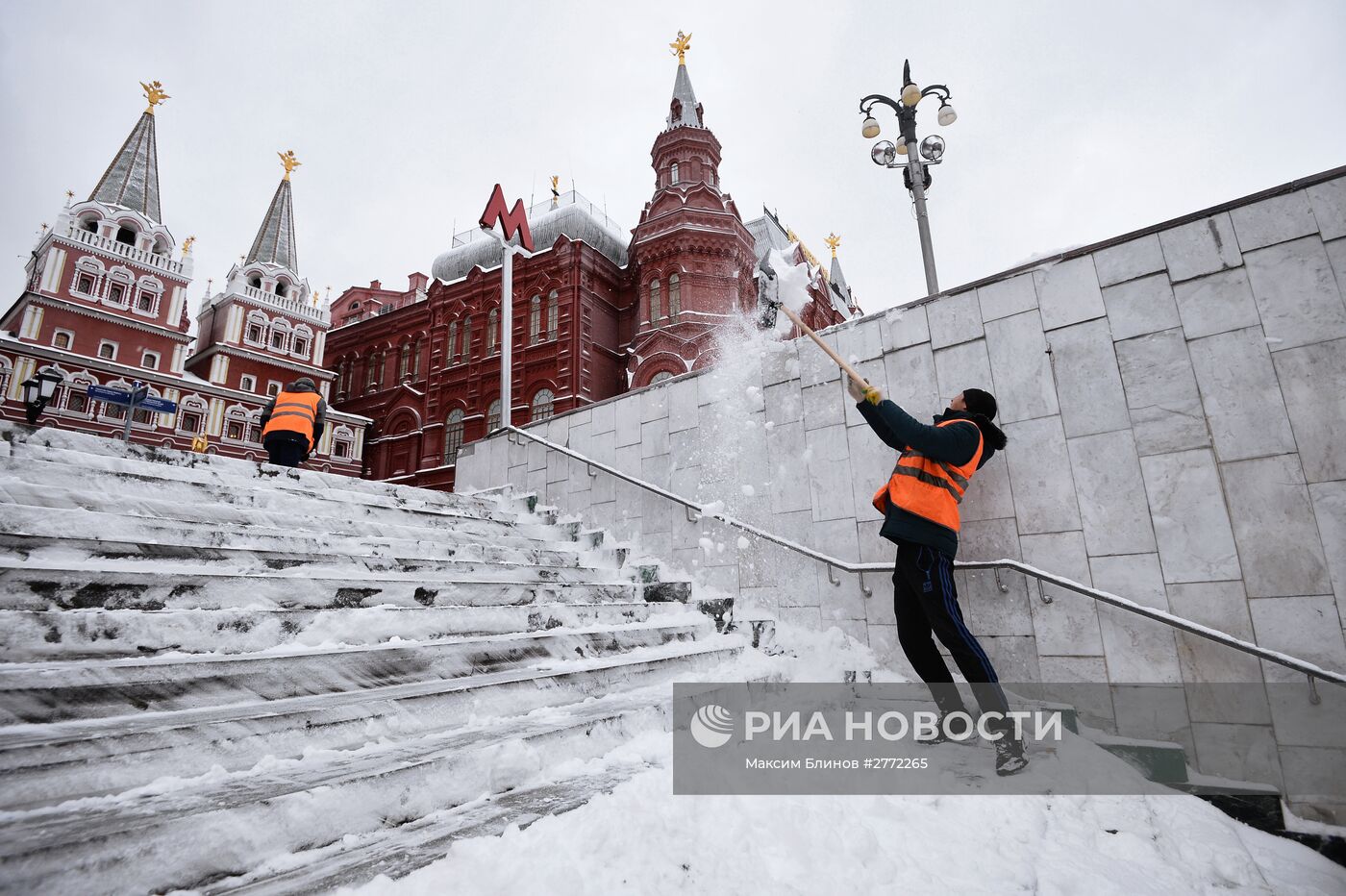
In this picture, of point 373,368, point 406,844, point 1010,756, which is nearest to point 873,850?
point 1010,756

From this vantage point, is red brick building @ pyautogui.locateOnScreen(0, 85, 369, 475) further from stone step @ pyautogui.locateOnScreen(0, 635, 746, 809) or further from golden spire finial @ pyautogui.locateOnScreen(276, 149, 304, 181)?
stone step @ pyautogui.locateOnScreen(0, 635, 746, 809)

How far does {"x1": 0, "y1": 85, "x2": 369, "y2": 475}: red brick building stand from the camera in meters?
26.6

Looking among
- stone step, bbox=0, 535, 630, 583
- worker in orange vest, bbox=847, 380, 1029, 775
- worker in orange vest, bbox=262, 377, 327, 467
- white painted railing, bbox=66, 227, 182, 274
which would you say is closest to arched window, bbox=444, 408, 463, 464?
white painted railing, bbox=66, 227, 182, 274

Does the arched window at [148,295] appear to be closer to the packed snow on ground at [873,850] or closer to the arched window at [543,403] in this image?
the arched window at [543,403]

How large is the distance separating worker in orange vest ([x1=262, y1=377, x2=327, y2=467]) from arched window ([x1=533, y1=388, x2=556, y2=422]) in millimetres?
18359

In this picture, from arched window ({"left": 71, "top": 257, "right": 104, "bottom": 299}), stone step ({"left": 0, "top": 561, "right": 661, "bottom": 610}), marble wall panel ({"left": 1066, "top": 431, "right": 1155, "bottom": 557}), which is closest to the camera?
stone step ({"left": 0, "top": 561, "right": 661, "bottom": 610})

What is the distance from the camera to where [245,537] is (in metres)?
4.00

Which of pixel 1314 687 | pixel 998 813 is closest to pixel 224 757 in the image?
pixel 998 813

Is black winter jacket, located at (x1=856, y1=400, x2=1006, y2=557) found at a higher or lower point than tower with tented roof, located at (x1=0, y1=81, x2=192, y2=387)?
lower

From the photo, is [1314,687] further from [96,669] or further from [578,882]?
[96,669]

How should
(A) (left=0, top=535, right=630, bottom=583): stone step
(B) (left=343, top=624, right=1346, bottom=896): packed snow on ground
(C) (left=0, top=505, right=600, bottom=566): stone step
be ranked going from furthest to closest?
(C) (left=0, top=505, right=600, bottom=566): stone step, (A) (left=0, top=535, right=630, bottom=583): stone step, (B) (left=343, top=624, right=1346, bottom=896): packed snow on ground

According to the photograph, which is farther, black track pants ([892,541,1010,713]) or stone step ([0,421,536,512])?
stone step ([0,421,536,512])

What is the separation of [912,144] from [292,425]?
880 centimetres

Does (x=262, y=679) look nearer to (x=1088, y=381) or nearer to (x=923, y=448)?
(x=923, y=448)
